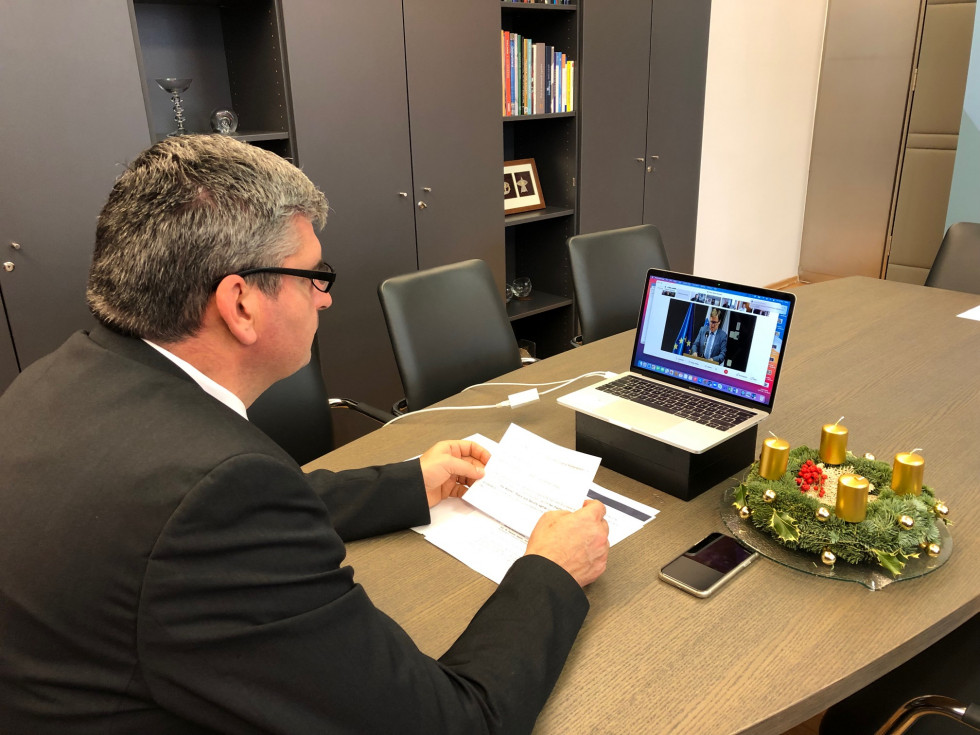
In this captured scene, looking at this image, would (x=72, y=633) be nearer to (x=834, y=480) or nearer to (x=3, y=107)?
(x=834, y=480)

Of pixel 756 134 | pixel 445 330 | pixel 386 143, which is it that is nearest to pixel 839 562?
pixel 445 330

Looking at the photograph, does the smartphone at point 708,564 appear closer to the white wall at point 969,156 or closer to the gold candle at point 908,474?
the gold candle at point 908,474

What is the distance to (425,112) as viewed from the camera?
2.99 m

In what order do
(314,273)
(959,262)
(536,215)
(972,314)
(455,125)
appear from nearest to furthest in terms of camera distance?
(314,273)
(972,314)
(959,262)
(455,125)
(536,215)

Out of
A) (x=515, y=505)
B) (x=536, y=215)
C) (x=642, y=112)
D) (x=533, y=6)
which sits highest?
(x=533, y=6)

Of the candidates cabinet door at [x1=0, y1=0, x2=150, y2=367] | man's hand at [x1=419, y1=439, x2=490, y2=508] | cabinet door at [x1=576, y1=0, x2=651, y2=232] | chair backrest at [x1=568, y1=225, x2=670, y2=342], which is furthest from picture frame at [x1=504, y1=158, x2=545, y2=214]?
man's hand at [x1=419, y1=439, x2=490, y2=508]

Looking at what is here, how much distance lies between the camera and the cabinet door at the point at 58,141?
2061 millimetres

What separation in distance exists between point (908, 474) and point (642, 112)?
309 cm

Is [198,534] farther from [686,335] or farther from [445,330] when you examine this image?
[445,330]

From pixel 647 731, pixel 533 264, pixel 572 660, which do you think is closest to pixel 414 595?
pixel 572 660

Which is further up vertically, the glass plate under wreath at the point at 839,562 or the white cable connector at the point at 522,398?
the white cable connector at the point at 522,398

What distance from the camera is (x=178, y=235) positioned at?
2.78 feet

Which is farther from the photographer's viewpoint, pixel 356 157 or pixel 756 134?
pixel 756 134

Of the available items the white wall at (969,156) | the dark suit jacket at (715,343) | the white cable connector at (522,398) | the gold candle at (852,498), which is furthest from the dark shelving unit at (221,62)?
the white wall at (969,156)
